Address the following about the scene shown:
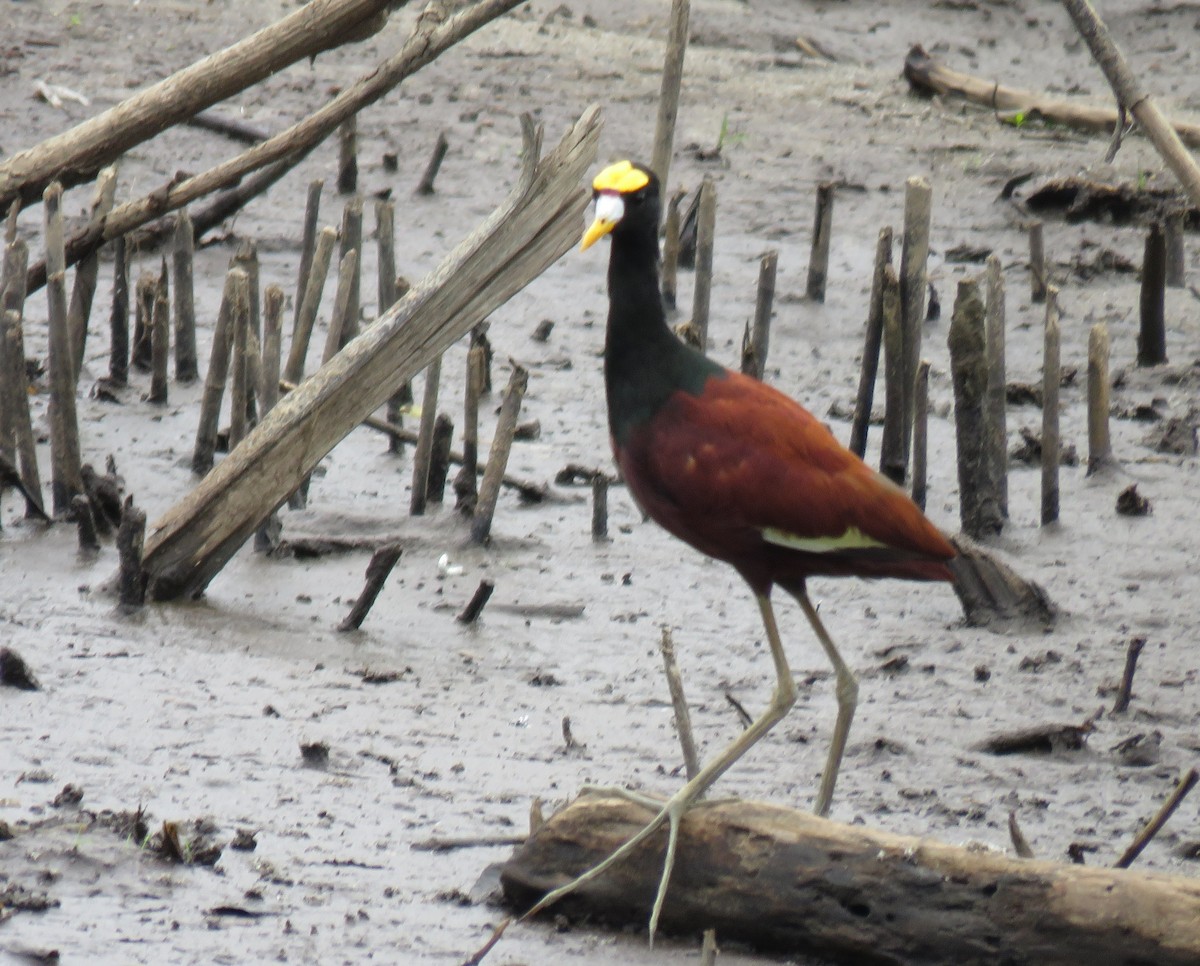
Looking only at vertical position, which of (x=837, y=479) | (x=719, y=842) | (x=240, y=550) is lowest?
(x=240, y=550)

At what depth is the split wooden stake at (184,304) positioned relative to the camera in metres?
6.58

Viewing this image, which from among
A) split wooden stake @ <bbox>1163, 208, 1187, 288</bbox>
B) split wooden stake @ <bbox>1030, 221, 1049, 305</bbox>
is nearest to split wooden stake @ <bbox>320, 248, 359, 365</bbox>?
split wooden stake @ <bbox>1030, 221, 1049, 305</bbox>

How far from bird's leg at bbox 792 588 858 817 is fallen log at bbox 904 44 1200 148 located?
626 centimetres

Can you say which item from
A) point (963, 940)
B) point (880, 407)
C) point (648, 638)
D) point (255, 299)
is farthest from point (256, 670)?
point (880, 407)

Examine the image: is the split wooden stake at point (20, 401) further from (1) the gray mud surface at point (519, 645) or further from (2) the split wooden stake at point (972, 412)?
(2) the split wooden stake at point (972, 412)

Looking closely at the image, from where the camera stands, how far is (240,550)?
5.59m

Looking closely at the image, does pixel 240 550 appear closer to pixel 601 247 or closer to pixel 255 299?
pixel 255 299

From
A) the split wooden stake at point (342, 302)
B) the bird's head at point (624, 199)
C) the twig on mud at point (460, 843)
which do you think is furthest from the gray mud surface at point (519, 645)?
the bird's head at point (624, 199)

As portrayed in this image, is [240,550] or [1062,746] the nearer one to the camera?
[1062,746]

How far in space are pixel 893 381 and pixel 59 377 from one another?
8.97 feet

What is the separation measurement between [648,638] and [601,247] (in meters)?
3.61

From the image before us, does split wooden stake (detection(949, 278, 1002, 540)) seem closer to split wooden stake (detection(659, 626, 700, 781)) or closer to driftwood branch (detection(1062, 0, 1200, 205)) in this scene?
driftwood branch (detection(1062, 0, 1200, 205))

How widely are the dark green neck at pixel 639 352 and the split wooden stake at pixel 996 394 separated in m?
2.29

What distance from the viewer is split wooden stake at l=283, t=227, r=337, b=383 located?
602 cm
